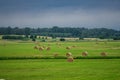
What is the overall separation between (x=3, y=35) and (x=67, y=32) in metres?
38.6

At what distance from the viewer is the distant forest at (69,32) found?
65.8 meters

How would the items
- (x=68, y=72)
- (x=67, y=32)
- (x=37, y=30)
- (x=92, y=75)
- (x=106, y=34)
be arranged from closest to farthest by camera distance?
(x=92, y=75) → (x=68, y=72) → (x=106, y=34) → (x=37, y=30) → (x=67, y=32)

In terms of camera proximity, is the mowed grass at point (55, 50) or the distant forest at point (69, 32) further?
the distant forest at point (69, 32)

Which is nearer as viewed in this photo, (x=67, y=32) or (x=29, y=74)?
(x=29, y=74)

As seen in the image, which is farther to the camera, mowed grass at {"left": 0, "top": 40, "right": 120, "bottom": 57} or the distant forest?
the distant forest

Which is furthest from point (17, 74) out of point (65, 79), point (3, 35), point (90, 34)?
point (90, 34)

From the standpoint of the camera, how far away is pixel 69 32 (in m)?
91.3

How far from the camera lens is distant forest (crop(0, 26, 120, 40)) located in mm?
65812

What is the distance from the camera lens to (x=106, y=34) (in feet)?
230

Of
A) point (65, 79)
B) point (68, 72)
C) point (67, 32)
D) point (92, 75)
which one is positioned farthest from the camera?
point (67, 32)

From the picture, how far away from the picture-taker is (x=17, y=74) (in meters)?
13.2

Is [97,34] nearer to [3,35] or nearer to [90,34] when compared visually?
[90,34]

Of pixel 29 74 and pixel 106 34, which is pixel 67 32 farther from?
pixel 29 74

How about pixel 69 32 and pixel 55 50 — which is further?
pixel 69 32
